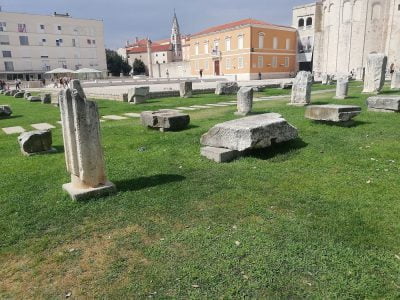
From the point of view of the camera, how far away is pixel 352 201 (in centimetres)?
362

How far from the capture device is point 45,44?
55625 mm

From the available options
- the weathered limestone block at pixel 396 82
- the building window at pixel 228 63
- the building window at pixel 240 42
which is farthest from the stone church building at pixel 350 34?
the weathered limestone block at pixel 396 82

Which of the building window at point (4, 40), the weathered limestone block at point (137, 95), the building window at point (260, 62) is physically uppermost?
the building window at point (4, 40)

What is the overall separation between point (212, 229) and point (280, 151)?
9.51 feet

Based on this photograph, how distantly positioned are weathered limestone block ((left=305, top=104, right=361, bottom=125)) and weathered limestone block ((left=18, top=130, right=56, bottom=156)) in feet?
19.5

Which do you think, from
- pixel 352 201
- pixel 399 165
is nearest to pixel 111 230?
pixel 352 201

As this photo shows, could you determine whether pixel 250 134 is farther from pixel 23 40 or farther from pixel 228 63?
pixel 23 40

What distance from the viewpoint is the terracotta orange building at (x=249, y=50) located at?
4116 cm

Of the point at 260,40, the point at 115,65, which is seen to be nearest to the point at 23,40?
the point at 115,65

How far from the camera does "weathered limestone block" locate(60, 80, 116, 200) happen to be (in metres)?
3.83

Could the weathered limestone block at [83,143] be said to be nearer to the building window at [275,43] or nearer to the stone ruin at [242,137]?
the stone ruin at [242,137]

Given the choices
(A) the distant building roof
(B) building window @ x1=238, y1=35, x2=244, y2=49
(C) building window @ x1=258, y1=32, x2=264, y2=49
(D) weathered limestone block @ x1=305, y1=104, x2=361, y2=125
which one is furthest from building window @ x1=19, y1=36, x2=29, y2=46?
Answer: (D) weathered limestone block @ x1=305, y1=104, x2=361, y2=125

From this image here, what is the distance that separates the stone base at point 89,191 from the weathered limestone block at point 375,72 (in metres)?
13.6

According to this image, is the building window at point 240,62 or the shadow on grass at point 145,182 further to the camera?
the building window at point 240,62
